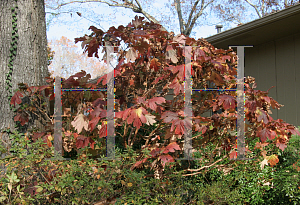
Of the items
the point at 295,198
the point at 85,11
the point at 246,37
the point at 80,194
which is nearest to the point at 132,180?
the point at 80,194

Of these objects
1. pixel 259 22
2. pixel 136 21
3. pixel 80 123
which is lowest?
pixel 80 123

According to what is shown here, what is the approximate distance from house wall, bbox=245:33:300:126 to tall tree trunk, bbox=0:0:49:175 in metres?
5.07

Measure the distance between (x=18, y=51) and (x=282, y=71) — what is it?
535cm

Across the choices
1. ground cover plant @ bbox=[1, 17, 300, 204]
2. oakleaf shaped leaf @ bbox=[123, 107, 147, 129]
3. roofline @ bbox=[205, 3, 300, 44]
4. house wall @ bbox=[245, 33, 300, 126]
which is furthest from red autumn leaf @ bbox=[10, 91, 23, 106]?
house wall @ bbox=[245, 33, 300, 126]

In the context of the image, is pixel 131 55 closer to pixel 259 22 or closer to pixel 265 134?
pixel 265 134

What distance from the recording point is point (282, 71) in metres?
5.84

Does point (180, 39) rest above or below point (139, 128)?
above

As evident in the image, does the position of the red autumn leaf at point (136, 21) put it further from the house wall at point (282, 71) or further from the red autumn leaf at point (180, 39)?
Answer: the house wall at point (282, 71)

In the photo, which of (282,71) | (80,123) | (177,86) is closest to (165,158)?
(177,86)

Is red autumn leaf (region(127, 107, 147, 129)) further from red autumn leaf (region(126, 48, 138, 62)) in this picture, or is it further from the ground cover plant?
red autumn leaf (region(126, 48, 138, 62))

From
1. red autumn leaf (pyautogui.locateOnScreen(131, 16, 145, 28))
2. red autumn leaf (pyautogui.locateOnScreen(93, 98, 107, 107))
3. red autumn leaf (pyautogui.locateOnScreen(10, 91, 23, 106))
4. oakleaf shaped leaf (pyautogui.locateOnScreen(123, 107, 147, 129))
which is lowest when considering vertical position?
oakleaf shaped leaf (pyautogui.locateOnScreen(123, 107, 147, 129))

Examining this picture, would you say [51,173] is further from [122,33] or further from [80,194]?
[122,33]

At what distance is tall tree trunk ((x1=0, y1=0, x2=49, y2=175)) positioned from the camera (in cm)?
312

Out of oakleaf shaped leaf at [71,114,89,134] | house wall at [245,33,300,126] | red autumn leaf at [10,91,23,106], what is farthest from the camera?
house wall at [245,33,300,126]
